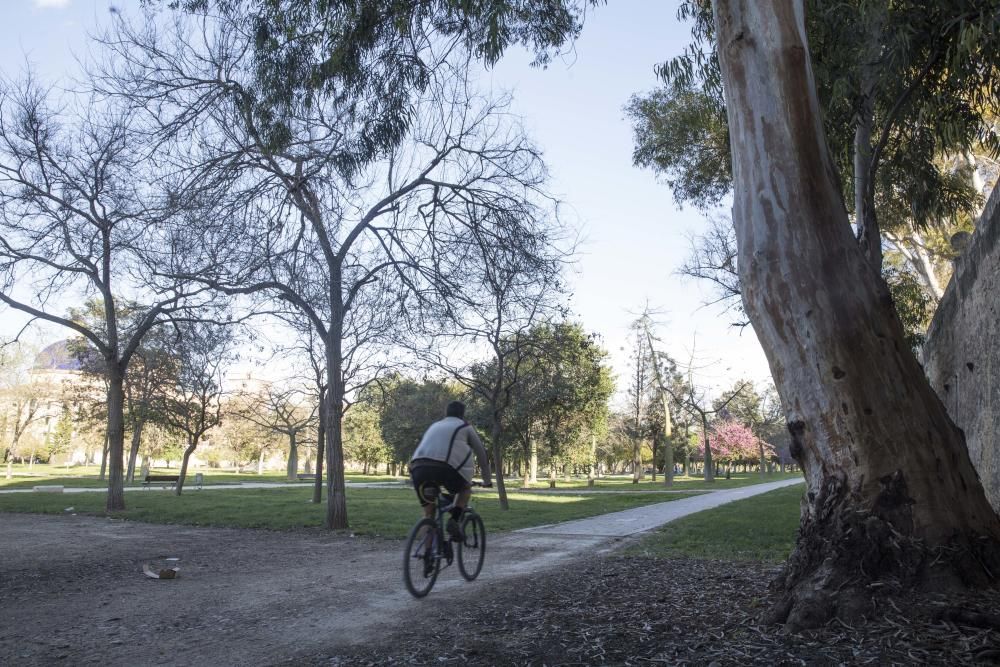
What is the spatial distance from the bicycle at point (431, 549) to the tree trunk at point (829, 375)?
301cm

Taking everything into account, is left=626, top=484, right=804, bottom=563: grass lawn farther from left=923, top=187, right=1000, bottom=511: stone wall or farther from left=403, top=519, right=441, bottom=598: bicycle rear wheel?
left=403, top=519, right=441, bottom=598: bicycle rear wheel

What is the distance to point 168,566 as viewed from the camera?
8125 mm

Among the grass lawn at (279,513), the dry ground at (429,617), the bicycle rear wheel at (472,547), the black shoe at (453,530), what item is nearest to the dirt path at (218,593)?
the dry ground at (429,617)

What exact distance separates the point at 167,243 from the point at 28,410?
129 ft

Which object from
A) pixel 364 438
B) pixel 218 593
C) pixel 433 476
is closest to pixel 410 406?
pixel 218 593

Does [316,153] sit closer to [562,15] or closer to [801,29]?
[562,15]

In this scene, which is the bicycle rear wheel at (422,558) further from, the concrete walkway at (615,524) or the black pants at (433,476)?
the concrete walkway at (615,524)

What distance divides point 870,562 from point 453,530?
360 cm

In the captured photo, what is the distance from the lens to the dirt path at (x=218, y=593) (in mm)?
4453

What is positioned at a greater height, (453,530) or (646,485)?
(453,530)

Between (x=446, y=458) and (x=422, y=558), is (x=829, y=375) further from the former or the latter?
(x=422, y=558)

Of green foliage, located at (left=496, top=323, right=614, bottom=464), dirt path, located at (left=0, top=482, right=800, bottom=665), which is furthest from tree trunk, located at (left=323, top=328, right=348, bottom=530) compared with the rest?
green foliage, located at (left=496, top=323, right=614, bottom=464)

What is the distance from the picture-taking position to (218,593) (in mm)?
6359

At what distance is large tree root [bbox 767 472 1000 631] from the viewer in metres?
3.86
